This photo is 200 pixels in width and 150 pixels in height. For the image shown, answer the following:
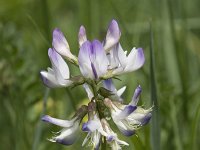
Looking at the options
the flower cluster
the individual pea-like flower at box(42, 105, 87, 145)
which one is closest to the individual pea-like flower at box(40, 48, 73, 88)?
the flower cluster

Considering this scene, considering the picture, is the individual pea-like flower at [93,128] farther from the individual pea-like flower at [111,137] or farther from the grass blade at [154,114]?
the grass blade at [154,114]

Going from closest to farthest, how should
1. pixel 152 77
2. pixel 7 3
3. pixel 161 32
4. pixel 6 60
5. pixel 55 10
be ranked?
1. pixel 152 77
2. pixel 6 60
3. pixel 161 32
4. pixel 7 3
5. pixel 55 10

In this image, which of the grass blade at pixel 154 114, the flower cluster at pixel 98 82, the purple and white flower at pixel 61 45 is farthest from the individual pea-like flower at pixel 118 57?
the grass blade at pixel 154 114

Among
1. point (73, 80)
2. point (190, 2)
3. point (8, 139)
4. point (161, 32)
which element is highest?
point (190, 2)

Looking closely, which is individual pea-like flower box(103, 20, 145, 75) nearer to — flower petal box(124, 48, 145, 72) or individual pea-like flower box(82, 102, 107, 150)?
flower petal box(124, 48, 145, 72)

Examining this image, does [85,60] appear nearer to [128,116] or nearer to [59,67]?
[59,67]

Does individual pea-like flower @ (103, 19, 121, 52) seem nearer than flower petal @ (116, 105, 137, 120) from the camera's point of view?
No

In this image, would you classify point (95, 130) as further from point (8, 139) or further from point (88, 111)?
point (8, 139)

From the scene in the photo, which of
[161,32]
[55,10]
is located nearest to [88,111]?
[161,32]
